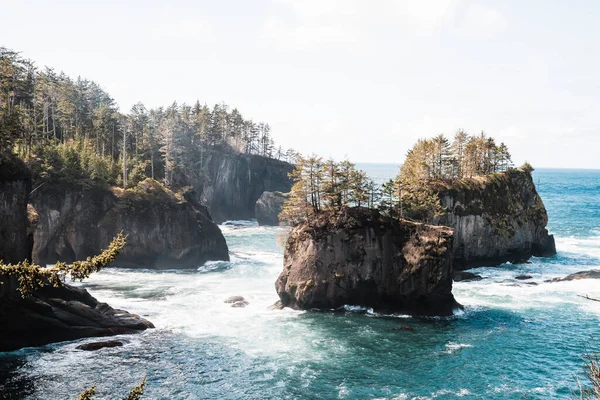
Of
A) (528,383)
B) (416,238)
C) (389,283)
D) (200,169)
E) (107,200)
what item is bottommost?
(528,383)

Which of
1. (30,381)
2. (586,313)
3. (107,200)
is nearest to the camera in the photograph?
(30,381)

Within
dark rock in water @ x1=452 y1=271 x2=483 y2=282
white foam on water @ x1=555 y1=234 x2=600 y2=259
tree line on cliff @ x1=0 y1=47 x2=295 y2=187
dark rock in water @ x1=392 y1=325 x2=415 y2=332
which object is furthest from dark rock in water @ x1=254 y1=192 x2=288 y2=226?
dark rock in water @ x1=392 y1=325 x2=415 y2=332

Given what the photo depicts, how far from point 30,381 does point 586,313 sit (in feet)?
199

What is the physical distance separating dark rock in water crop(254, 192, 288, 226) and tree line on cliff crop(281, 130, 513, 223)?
55.5 meters

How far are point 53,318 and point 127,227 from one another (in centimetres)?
3758

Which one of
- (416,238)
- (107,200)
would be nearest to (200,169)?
(107,200)

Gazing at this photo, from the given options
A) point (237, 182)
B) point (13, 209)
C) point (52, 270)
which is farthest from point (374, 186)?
point (237, 182)

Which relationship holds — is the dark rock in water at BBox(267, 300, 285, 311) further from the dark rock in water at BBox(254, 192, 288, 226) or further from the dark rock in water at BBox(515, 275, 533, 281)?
the dark rock in water at BBox(254, 192, 288, 226)

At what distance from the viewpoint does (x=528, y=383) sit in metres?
38.8

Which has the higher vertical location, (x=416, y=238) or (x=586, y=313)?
(x=416, y=238)

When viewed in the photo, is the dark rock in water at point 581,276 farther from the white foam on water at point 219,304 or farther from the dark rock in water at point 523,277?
the white foam on water at point 219,304

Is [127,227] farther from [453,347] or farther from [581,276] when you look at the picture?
[581,276]

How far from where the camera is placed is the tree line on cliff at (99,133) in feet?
256

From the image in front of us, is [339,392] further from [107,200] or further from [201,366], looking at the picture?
[107,200]
